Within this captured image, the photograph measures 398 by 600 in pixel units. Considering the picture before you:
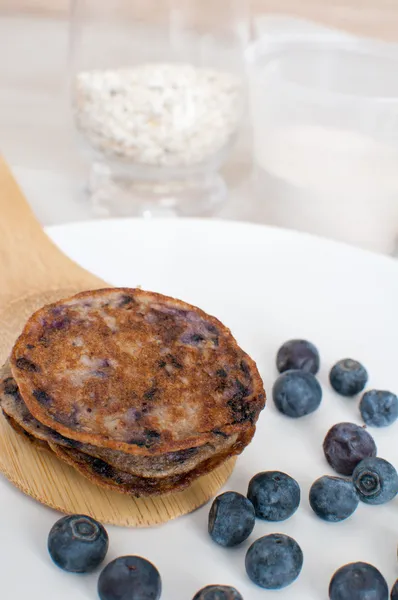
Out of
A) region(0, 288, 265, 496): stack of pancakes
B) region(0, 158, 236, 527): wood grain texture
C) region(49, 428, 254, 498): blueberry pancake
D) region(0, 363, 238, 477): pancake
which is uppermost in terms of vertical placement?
region(0, 288, 265, 496): stack of pancakes

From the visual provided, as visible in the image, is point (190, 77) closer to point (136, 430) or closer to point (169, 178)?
point (169, 178)

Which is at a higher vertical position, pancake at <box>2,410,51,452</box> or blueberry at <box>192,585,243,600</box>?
blueberry at <box>192,585,243,600</box>

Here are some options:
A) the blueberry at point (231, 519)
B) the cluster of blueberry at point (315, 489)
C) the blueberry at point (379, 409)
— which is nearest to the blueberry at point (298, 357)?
→ the cluster of blueberry at point (315, 489)

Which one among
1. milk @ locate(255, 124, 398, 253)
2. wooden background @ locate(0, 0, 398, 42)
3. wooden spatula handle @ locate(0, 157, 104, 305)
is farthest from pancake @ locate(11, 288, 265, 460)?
wooden background @ locate(0, 0, 398, 42)

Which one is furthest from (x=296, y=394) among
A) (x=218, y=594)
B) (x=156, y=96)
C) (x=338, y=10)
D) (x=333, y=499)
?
(x=338, y=10)

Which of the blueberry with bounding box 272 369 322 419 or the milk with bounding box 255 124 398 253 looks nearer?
the blueberry with bounding box 272 369 322 419

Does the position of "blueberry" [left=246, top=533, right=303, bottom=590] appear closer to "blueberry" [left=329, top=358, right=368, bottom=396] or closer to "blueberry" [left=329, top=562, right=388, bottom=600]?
"blueberry" [left=329, top=562, right=388, bottom=600]
